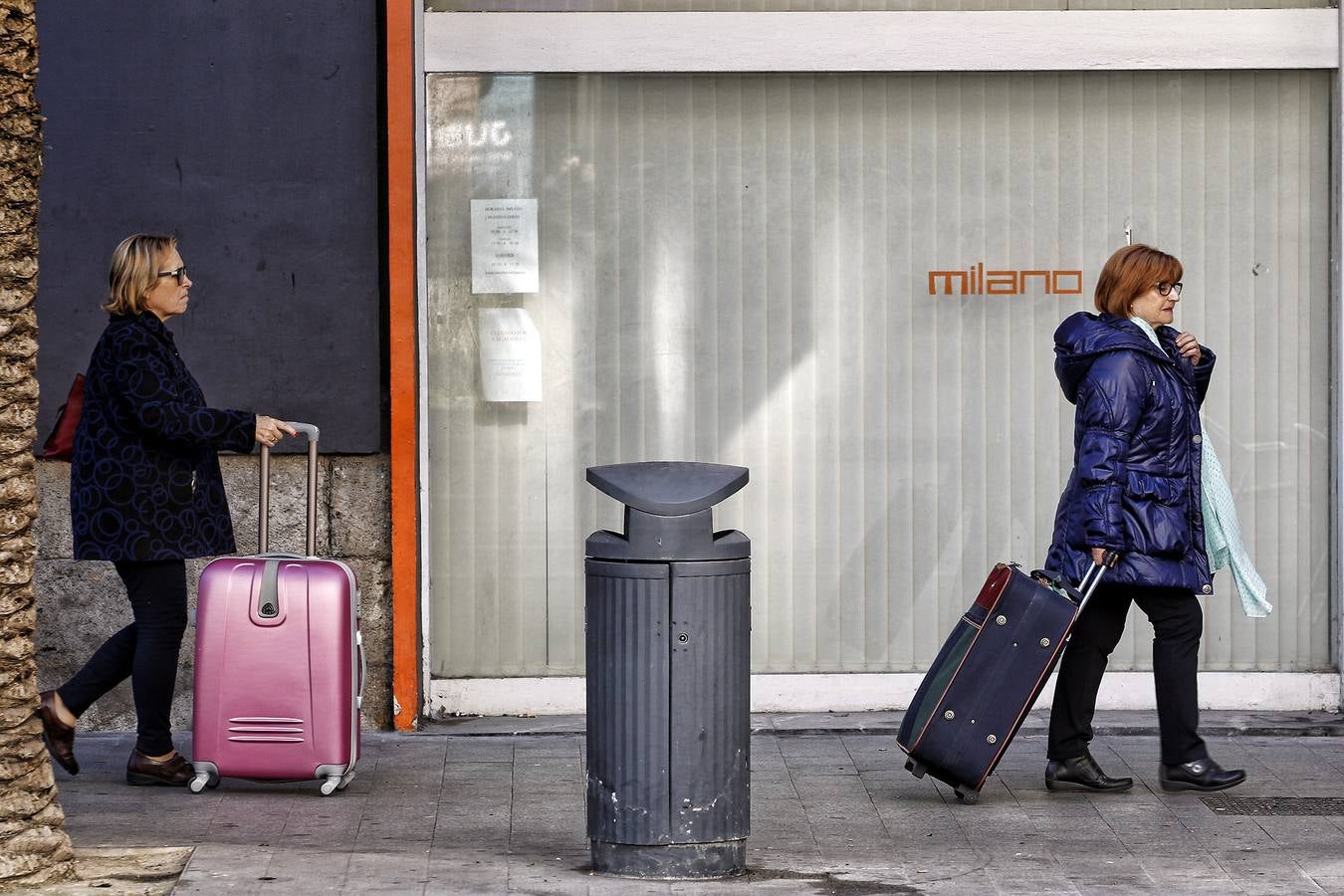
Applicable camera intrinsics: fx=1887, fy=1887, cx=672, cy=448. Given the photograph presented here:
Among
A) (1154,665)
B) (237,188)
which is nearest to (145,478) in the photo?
(237,188)

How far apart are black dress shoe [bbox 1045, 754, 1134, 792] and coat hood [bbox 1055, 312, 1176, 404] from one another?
1240mm

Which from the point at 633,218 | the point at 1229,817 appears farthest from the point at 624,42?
the point at 1229,817

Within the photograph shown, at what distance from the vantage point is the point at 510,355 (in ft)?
25.8

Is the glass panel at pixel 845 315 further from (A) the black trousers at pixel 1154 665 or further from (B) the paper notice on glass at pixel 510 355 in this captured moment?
(A) the black trousers at pixel 1154 665

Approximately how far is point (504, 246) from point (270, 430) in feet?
6.13

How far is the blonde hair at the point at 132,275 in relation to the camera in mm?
6348

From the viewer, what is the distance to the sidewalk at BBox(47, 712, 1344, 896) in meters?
5.33

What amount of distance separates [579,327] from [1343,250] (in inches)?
125

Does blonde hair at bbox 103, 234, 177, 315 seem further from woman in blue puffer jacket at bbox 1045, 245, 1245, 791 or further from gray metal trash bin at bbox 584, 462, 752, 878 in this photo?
woman in blue puffer jacket at bbox 1045, 245, 1245, 791

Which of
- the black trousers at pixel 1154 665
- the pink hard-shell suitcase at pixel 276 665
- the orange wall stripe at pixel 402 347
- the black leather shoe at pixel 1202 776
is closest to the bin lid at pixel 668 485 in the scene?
the pink hard-shell suitcase at pixel 276 665

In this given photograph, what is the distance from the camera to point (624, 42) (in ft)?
25.3

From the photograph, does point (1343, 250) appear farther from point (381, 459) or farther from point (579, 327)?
point (381, 459)

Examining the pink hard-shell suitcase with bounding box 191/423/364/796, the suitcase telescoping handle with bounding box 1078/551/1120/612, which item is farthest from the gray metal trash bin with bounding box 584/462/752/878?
the suitcase telescoping handle with bounding box 1078/551/1120/612

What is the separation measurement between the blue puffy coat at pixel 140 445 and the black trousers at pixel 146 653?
→ 11 centimetres
